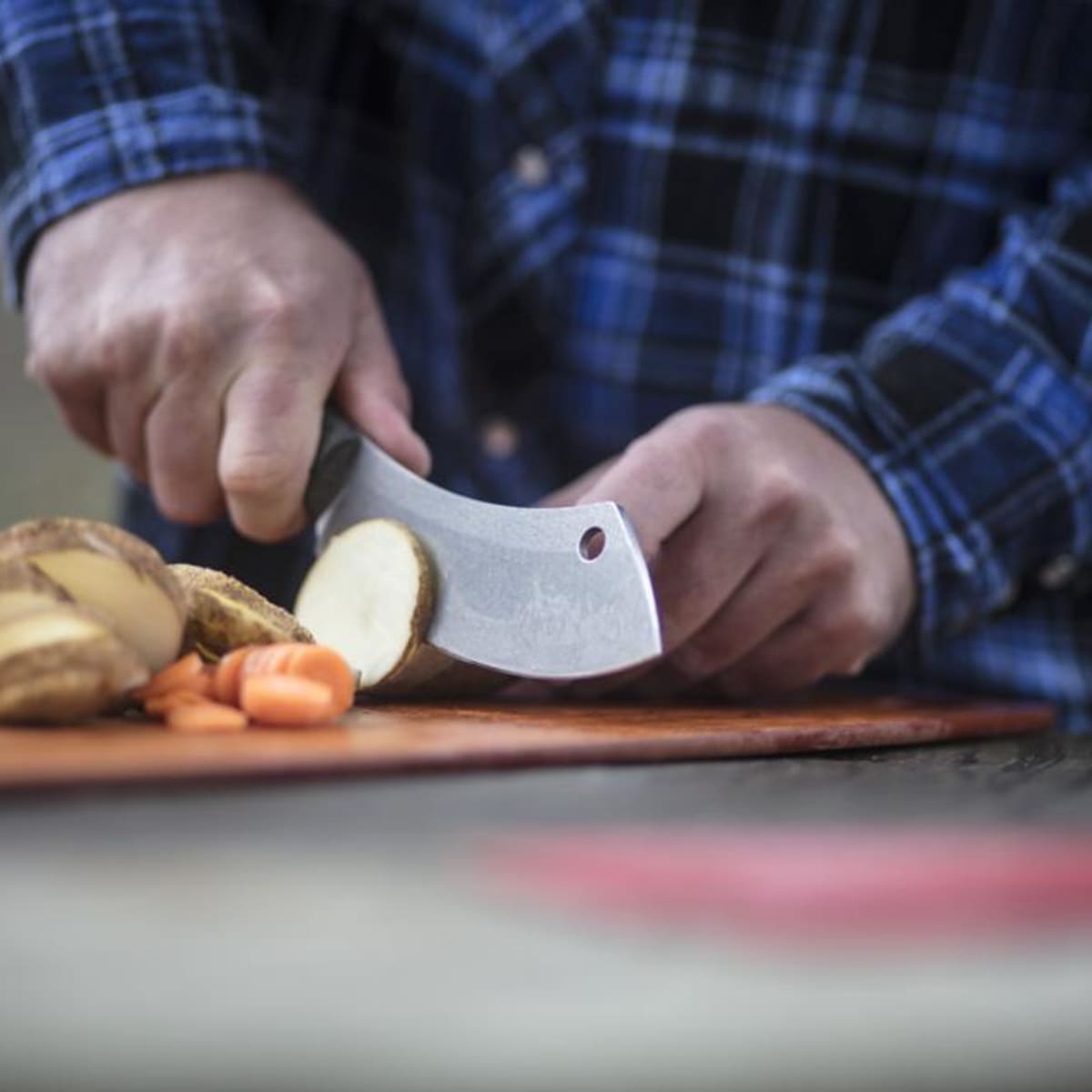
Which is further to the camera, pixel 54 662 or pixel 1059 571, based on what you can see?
pixel 1059 571

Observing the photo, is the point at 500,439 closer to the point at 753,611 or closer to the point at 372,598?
the point at 753,611

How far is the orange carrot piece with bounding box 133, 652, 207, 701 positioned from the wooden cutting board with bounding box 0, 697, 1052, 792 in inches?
0.9

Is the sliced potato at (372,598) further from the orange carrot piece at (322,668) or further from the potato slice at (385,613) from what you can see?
the orange carrot piece at (322,668)

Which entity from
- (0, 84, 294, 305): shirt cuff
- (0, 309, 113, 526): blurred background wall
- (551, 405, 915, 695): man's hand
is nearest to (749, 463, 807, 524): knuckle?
(551, 405, 915, 695): man's hand

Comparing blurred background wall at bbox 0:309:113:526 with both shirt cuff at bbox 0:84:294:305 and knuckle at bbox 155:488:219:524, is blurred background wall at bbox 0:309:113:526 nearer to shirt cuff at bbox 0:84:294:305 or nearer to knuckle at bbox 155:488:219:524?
shirt cuff at bbox 0:84:294:305

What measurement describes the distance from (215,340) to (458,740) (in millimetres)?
578

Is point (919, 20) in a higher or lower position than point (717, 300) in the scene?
higher

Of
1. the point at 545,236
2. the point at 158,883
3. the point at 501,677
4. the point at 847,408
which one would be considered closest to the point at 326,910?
the point at 158,883

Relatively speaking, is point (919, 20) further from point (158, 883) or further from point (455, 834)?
point (158, 883)

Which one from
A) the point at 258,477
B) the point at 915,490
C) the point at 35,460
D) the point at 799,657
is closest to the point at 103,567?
the point at 258,477

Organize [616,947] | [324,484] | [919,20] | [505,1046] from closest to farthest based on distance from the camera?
1. [505,1046]
2. [616,947]
3. [324,484]
4. [919,20]

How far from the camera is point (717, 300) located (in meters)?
1.87

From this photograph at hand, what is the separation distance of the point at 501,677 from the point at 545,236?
0.74 metres

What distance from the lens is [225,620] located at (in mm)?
1076
